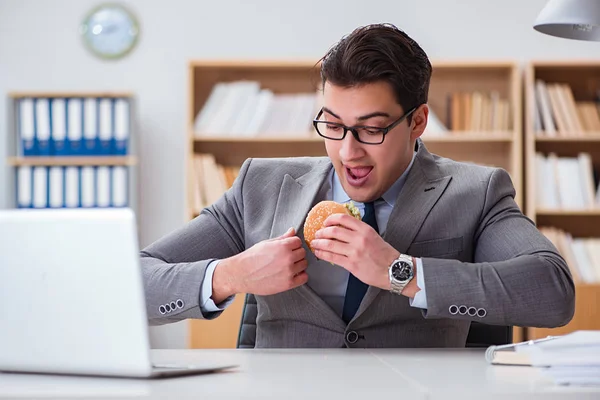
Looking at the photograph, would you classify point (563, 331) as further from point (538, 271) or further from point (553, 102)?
point (538, 271)

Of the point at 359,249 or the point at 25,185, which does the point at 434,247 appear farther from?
the point at 25,185

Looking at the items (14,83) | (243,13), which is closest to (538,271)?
(243,13)

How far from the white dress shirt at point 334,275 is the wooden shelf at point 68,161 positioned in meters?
2.89

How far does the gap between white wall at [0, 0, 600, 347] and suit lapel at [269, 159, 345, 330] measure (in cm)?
311

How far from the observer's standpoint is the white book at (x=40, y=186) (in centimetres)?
486

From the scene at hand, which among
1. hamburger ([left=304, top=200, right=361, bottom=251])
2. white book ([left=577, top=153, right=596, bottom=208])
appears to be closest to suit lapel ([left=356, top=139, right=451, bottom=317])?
hamburger ([left=304, top=200, right=361, bottom=251])

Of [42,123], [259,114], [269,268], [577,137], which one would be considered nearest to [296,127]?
[259,114]

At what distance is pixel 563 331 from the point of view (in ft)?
14.8

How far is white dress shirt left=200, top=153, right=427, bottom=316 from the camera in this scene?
6.24 feet

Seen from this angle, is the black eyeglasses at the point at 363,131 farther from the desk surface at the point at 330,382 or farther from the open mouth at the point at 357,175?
the desk surface at the point at 330,382

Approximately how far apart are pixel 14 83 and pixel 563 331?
3.47 m

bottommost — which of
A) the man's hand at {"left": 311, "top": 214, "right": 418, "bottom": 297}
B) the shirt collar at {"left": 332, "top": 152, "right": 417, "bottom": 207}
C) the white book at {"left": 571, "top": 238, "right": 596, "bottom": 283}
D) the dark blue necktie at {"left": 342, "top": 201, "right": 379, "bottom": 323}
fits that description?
the white book at {"left": 571, "top": 238, "right": 596, "bottom": 283}

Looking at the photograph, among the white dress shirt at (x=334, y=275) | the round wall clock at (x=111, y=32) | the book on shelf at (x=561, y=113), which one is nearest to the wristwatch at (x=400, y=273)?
the white dress shirt at (x=334, y=275)

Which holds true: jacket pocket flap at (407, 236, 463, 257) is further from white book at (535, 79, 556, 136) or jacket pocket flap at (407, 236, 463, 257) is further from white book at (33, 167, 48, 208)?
white book at (33, 167, 48, 208)
